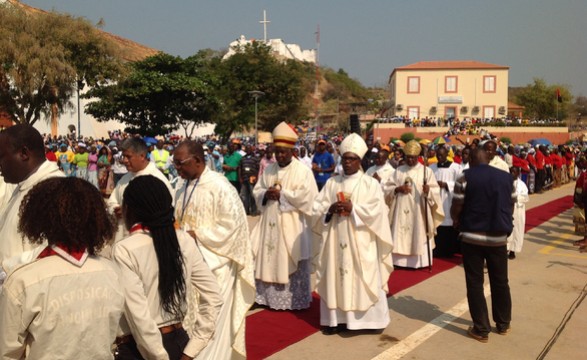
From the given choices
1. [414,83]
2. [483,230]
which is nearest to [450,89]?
[414,83]

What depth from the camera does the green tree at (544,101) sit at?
80125 millimetres

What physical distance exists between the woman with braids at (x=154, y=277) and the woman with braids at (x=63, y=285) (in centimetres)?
30

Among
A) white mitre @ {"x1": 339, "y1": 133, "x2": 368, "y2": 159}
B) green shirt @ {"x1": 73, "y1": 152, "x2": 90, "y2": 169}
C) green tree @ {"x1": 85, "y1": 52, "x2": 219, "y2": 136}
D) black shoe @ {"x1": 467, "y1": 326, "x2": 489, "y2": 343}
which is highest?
green tree @ {"x1": 85, "y1": 52, "x2": 219, "y2": 136}

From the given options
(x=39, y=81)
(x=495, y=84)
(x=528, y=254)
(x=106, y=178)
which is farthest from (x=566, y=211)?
(x=495, y=84)

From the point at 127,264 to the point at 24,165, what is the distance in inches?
40.7

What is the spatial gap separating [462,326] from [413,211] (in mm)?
3115

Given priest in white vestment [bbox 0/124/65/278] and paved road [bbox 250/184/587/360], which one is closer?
priest in white vestment [bbox 0/124/65/278]

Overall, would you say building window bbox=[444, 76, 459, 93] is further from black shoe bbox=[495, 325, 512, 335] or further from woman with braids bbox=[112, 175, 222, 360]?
woman with braids bbox=[112, 175, 222, 360]

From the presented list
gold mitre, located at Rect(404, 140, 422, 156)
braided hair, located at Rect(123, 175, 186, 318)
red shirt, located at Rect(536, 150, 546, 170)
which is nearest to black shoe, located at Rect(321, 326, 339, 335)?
braided hair, located at Rect(123, 175, 186, 318)

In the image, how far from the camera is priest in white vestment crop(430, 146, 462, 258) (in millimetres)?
10664

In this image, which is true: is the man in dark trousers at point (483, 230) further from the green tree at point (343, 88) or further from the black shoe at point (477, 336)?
the green tree at point (343, 88)

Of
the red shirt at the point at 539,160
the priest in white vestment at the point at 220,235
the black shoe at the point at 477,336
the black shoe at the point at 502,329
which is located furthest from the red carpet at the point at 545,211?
the priest in white vestment at the point at 220,235

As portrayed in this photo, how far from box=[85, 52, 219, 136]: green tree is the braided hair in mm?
28740

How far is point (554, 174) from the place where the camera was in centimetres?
2481
